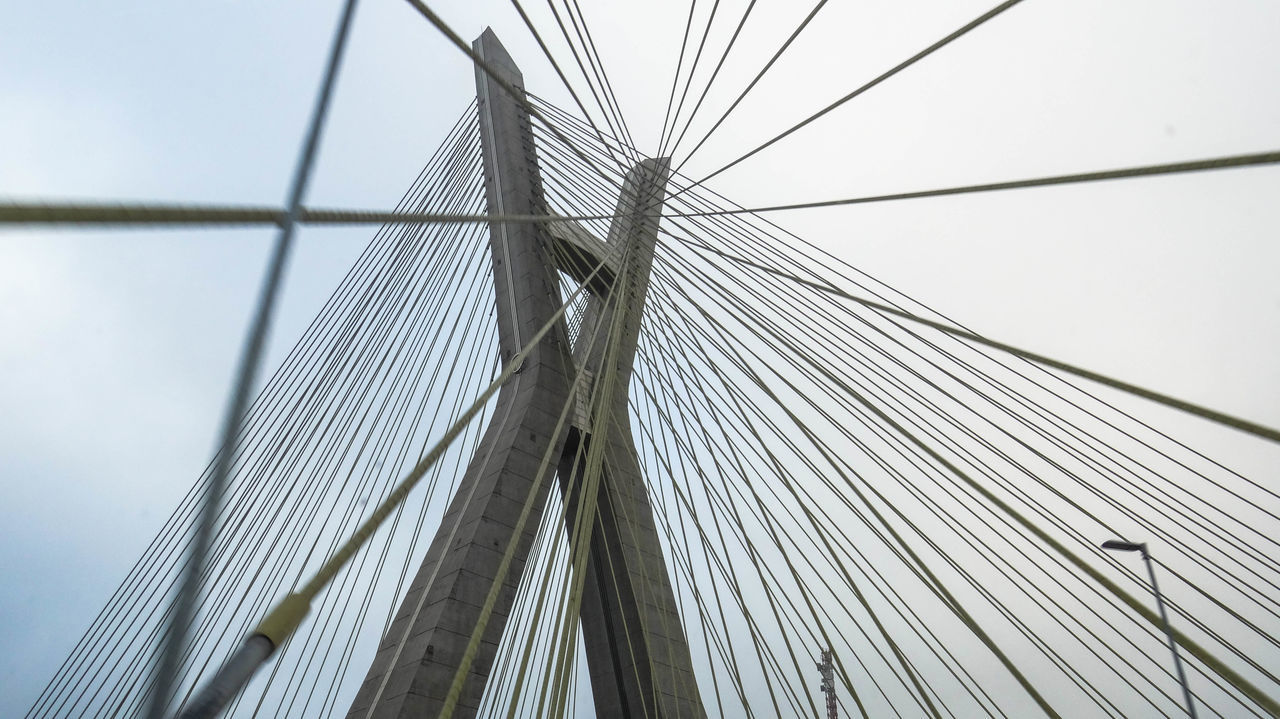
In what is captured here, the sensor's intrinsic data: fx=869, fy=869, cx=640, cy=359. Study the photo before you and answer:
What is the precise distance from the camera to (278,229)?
200 cm

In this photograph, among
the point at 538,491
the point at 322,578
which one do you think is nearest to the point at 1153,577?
the point at 538,491

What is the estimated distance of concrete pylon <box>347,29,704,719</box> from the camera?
7.36m

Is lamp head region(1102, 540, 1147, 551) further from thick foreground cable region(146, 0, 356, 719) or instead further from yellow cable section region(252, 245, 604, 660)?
thick foreground cable region(146, 0, 356, 719)

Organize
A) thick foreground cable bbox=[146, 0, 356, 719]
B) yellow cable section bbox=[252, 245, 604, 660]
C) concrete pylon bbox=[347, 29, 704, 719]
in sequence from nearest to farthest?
1. thick foreground cable bbox=[146, 0, 356, 719]
2. yellow cable section bbox=[252, 245, 604, 660]
3. concrete pylon bbox=[347, 29, 704, 719]

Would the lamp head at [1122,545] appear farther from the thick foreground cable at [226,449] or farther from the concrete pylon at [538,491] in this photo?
the thick foreground cable at [226,449]

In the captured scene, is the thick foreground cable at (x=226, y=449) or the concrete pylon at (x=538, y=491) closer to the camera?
the thick foreground cable at (x=226, y=449)

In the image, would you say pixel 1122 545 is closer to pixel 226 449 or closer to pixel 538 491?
pixel 538 491

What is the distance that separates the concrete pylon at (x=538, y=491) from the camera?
7359mm

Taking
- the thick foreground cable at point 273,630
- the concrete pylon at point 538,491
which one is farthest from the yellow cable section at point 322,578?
the concrete pylon at point 538,491

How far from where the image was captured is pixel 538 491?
26.9 feet

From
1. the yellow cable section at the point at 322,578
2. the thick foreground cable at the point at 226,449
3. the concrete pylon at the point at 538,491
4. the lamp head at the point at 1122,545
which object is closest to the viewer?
the thick foreground cable at the point at 226,449

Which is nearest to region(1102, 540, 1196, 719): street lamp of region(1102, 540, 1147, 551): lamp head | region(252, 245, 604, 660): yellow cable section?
region(1102, 540, 1147, 551): lamp head

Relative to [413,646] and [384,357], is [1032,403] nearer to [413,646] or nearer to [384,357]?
[413,646]

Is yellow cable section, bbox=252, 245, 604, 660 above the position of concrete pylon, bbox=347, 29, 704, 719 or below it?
below
